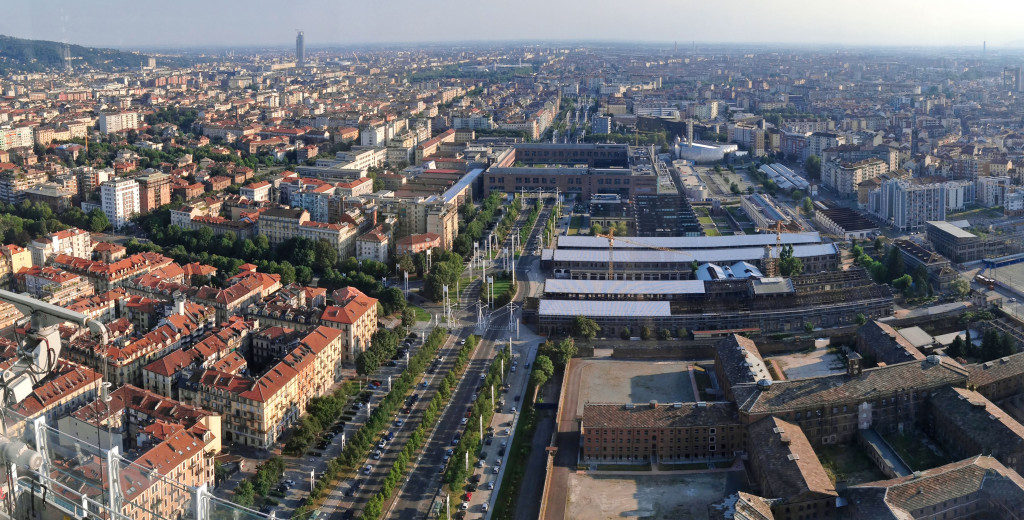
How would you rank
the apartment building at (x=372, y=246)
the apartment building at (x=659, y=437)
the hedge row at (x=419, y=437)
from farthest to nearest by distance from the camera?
the apartment building at (x=372, y=246), the apartment building at (x=659, y=437), the hedge row at (x=419, y=437)

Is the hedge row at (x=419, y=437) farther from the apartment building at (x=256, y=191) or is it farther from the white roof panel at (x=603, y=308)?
the apartment building at (x=256, y=191)

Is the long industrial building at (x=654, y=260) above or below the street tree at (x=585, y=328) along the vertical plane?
above

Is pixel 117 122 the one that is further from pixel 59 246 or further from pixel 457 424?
pixel 457 424

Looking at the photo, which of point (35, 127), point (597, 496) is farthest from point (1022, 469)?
point (35, 127)

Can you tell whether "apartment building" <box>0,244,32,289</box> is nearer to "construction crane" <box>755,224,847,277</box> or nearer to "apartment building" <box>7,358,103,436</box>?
"apartment building" <box>7,358,103,436</box>

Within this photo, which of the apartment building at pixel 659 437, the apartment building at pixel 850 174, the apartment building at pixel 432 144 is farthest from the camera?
the apartment building at pixel 432 144

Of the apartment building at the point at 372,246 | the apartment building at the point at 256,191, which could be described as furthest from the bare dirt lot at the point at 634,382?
the apartment building at the point at 256,191

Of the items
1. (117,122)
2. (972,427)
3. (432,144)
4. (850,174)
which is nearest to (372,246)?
(972,427)

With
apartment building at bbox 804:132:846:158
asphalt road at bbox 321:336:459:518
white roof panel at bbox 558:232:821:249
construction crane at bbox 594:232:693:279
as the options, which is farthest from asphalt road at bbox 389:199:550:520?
apartment building at bbox 804:132:846:158
